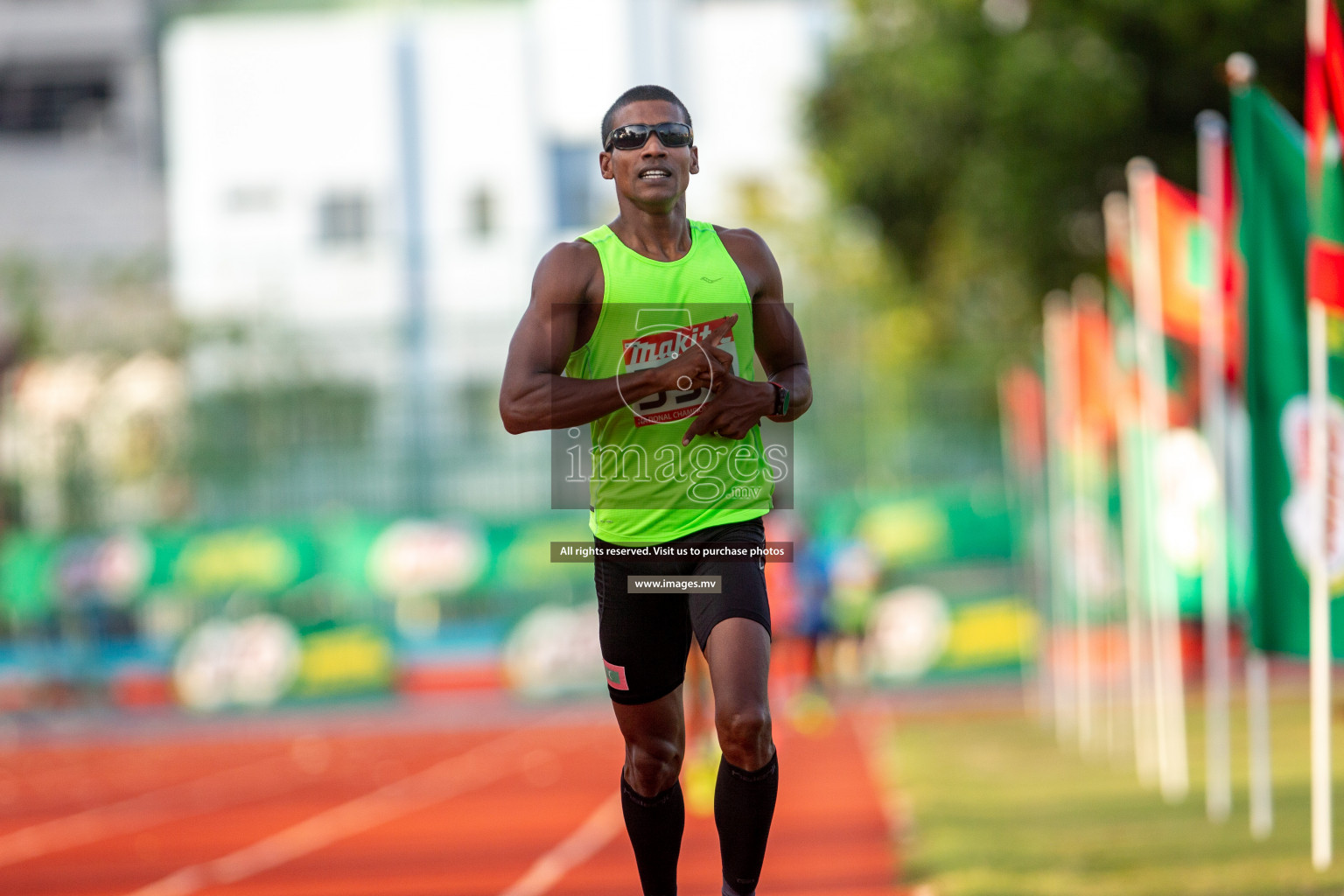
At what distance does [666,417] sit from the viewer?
4.88 m

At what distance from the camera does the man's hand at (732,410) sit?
15.7ft

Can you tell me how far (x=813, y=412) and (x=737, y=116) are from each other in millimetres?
28216

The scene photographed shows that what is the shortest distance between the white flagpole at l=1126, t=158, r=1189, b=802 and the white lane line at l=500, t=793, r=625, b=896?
11.2ft

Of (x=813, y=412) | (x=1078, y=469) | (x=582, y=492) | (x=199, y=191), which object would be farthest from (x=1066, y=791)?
(x=199, y=191)

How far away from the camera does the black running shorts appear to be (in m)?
4.88

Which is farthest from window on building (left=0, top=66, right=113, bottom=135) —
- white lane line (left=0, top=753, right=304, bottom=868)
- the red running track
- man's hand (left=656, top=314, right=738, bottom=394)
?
man's hand (left=656, top=314, right=738, bottom=394)

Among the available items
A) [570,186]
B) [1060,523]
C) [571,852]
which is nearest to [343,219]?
[570,186]

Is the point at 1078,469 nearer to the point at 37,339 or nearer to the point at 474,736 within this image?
the point at 474,736

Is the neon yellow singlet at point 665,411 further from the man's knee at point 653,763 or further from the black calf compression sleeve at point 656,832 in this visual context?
the black calf compression sleeve at point 656,832

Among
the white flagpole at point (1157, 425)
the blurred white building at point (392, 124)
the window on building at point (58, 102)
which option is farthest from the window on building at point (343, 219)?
the white flagpole at point (1157, 425)

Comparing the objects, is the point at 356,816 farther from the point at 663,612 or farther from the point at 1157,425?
the point at 663,612

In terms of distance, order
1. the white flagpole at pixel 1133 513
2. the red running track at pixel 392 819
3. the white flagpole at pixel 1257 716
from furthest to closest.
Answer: the white flagpole at pixel 1133 513 → the red running track at pixel 392 819 → the white flagpole at pixel 1257 716

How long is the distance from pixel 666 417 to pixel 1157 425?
22.9 ft

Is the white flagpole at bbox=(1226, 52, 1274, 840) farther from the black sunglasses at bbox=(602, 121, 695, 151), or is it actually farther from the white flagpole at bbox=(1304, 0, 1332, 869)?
the black sunglasses at bbox=(602, 121, 695, 151)
